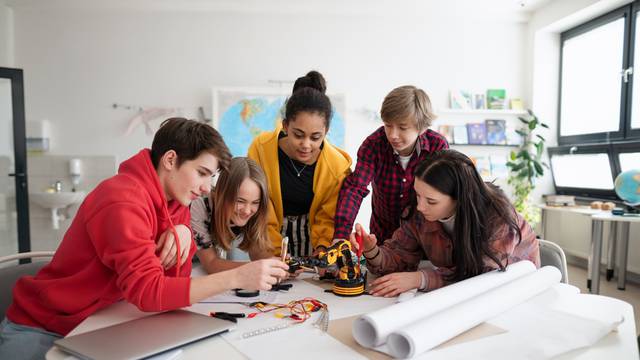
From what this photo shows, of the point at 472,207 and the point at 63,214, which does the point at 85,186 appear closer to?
the point at 63,214

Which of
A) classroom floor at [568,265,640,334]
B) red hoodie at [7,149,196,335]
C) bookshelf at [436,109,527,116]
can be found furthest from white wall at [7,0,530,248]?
red hoodie at [7,149,196,335]

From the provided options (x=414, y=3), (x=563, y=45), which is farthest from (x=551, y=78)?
(x=414, y=3)

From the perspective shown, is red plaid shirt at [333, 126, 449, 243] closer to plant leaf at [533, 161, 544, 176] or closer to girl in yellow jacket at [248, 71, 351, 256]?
girl in yellow jacket at [248, 71, 351, 256]

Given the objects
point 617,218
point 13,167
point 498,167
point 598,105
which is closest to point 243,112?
point 13,167

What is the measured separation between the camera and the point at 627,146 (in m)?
3.96

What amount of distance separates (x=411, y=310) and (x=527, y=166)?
4.23m

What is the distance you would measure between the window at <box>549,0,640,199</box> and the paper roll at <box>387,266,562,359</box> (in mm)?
3531

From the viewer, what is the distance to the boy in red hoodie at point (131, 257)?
104 centimetres

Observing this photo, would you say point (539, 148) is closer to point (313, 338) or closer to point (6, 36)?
point (313, 338)

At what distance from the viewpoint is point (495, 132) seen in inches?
191

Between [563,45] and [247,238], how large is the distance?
4.71 meters

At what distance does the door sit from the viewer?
4.07 m

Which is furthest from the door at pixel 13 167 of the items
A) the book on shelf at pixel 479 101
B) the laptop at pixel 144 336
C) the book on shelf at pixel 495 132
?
the book on shelf at pixel 495 132

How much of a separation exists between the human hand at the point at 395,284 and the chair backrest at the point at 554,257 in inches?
23.6
